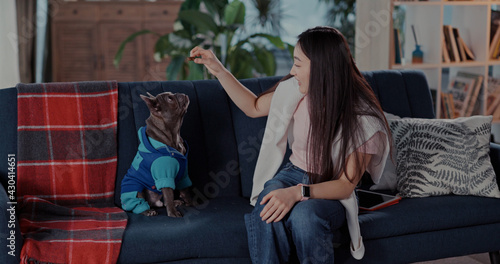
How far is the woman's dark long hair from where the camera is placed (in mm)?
1881

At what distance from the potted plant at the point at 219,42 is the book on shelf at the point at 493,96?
145cm

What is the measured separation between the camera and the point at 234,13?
3.96 m

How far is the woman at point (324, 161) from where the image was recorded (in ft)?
5.98

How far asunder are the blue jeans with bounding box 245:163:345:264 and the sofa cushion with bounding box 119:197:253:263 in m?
0.09

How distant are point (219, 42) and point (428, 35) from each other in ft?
5.00

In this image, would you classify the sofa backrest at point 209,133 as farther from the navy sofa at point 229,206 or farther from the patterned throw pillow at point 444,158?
the patterned throw pillow at point 444,158

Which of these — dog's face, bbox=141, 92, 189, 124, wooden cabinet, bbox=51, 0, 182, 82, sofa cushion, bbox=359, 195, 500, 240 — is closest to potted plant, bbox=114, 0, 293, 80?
dog's face, bbox=141, 92, 189, 124

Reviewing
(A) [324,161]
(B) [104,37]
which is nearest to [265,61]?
(A) [324,161]

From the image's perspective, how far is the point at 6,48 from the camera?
4.35 m

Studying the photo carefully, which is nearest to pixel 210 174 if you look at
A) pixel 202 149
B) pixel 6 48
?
pixel 202 149

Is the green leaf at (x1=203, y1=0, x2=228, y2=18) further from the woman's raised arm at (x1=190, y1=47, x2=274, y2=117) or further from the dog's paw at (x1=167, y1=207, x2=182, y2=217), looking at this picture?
the dog's paw at (x1=167, y1=207, x2=182, y2=217)

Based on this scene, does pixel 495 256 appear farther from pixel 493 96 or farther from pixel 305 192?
pixel 493 96

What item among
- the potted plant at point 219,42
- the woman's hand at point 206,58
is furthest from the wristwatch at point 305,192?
the potted plant at point 219,42

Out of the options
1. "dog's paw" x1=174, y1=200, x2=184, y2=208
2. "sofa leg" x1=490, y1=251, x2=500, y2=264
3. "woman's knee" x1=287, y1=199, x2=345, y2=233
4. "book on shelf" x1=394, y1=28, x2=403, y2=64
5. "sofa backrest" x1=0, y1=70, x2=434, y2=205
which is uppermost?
"book on shelf" x1=394, y1=28, x2=403, y2=64
